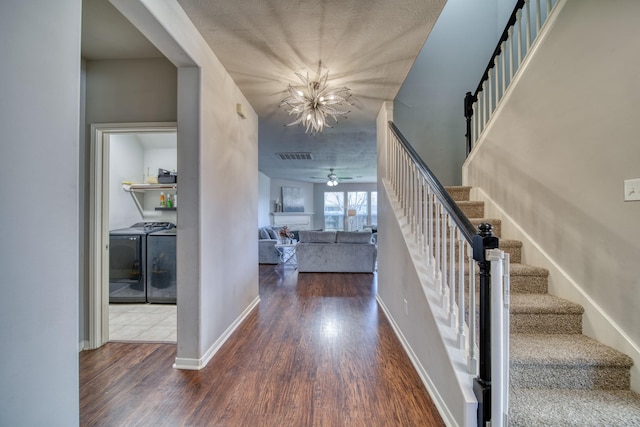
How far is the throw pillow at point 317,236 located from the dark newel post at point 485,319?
4.42 meters

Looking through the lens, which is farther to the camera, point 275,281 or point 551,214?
point 275,281

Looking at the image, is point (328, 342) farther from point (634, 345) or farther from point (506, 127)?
point (506, 127)

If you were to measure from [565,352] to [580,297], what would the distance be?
0.50 meters

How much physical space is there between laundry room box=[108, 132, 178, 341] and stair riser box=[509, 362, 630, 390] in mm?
3197

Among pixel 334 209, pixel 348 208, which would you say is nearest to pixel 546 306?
pixel 348 208

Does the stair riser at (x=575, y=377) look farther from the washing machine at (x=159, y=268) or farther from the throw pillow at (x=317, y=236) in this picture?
the throw pillow at (x=317, y=236)

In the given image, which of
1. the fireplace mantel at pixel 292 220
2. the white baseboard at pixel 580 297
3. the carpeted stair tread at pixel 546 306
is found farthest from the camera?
the fireplace mantel at pixel 292 220

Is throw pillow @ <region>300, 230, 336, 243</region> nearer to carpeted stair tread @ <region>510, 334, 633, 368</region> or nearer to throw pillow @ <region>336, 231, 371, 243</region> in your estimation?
throw pillow @ <region>336, 231, 371, 243</region>

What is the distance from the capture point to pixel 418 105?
4.23 meters

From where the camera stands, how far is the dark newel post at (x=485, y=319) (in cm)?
124

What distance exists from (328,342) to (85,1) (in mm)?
3299

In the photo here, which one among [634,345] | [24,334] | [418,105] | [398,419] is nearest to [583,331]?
[634,345]

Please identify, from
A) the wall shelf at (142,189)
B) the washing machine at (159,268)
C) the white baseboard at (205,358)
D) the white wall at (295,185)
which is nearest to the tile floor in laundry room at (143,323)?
the washing machine at (159,268)

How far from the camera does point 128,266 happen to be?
3.73m
